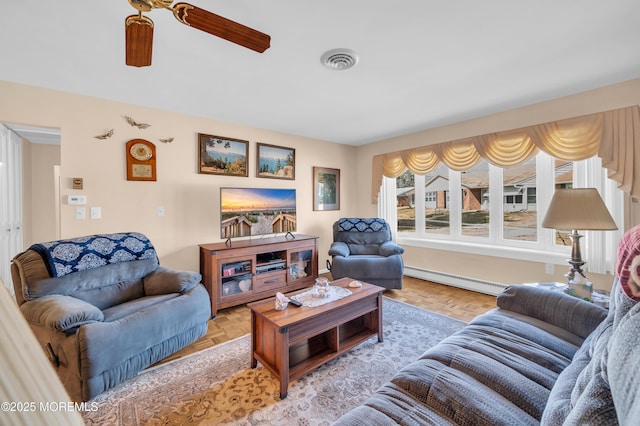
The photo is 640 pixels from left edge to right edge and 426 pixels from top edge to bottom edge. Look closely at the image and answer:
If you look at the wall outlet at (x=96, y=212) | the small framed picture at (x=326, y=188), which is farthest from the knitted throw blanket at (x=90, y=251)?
the small framed picture at (x=326, y=188)

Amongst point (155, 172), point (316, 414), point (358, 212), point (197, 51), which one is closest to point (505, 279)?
point (358, 212)

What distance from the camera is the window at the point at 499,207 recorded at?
2.77 metres

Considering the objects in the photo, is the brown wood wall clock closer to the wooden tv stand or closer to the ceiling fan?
the wooden tv stand

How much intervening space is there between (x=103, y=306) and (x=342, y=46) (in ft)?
8.91

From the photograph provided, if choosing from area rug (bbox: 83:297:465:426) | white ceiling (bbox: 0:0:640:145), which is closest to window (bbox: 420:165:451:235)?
white ceiling (bbox: 0:0:640:145)

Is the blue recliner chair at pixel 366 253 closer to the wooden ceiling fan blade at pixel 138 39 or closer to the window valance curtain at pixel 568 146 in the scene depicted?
the window valance curtain at pixel 568 146

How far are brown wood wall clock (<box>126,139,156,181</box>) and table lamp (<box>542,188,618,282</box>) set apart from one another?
12.1 ft

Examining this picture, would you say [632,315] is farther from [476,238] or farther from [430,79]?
[476,238]

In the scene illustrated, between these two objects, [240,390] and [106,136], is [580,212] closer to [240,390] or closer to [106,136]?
[240,390]

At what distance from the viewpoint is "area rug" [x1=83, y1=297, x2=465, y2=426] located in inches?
62.2

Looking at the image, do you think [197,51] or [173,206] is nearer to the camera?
[197,51]

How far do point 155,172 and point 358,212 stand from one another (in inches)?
130

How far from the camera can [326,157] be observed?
4.57 metres

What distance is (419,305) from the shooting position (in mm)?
3076
